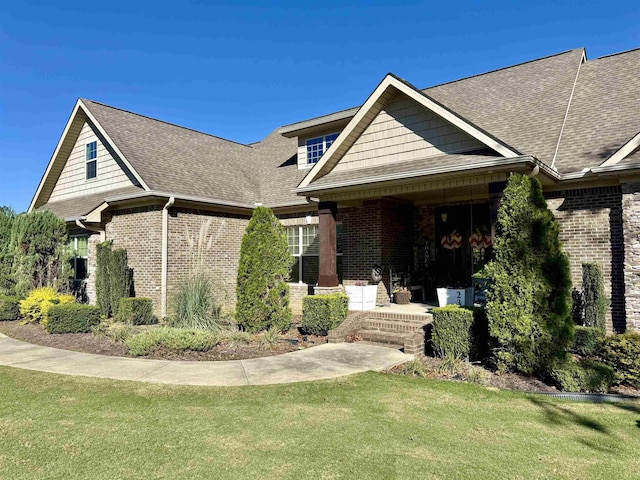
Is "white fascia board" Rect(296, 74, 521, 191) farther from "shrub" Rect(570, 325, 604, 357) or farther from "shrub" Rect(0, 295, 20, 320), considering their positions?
"shrub" Rect(0, 295, 20, 320)

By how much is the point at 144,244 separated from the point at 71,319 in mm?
3062

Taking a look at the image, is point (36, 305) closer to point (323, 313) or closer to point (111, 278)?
point (111, 278)

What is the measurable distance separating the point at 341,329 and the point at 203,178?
7.86 metres

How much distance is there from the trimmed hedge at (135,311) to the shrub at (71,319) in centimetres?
82

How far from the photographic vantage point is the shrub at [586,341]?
777cm

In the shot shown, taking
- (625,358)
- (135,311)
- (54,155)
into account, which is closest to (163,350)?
(135,311)

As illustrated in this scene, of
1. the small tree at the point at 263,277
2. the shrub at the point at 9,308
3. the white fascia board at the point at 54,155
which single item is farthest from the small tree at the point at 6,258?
the small tree at the point at 263,277

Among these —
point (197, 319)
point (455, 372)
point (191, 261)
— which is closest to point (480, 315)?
point (455, 372)

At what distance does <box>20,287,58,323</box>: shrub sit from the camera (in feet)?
38.8

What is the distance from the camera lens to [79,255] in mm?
15406

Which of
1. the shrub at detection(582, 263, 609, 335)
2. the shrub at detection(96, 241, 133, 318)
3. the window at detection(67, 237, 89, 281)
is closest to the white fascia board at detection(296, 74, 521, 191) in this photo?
the shrub at detection(582, 263, 609, 335)

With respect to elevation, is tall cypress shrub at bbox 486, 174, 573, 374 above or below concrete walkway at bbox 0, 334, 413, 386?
above

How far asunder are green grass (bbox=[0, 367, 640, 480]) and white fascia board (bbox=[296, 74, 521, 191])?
483 cm

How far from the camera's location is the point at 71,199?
1691cm
